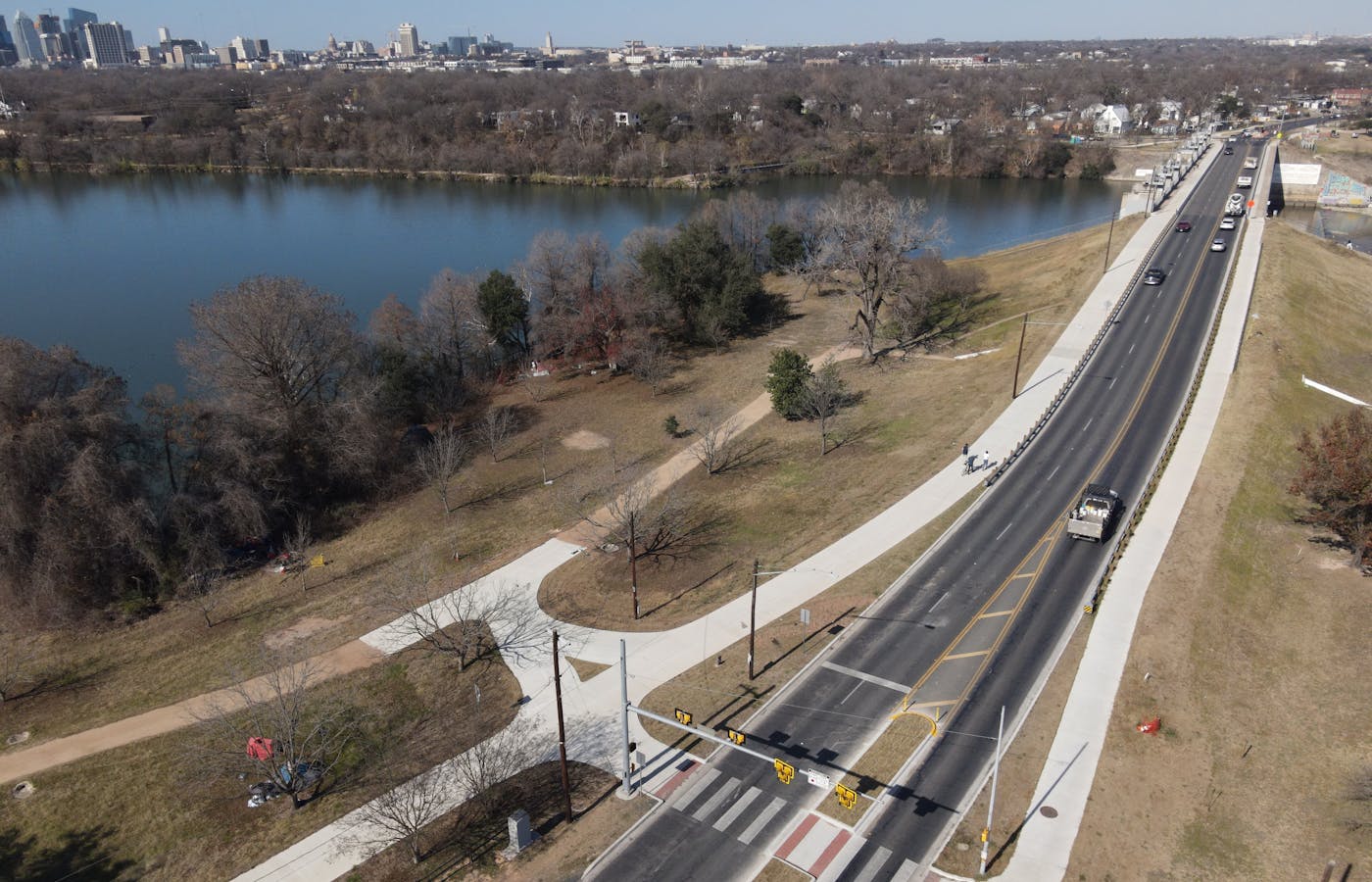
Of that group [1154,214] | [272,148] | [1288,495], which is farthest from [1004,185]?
[272,148]

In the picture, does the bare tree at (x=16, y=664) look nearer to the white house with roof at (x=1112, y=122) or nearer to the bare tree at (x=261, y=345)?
the bare tree at (x=261, y=345)

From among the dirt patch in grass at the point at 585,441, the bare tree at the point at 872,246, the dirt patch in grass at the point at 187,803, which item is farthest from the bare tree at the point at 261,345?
the bare tree at the point at 872,246

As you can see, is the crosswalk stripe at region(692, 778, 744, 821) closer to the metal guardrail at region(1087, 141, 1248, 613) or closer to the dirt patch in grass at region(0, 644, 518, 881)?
the dirt patch in grass at region(0, 644, 518, 881)

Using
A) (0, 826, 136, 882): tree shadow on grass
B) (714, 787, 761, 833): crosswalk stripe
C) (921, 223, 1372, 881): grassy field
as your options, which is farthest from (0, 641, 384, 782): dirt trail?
(921, 223, 1372, 881): grassy field

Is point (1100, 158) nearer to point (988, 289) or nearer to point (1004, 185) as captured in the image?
point (1004, 185)

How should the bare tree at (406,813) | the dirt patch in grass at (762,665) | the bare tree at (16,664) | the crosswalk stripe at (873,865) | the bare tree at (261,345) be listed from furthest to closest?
1. the bare tree at (261,345)
2. the bare tree at (16,664)
3. the dirt patch in grass at (762,665)
4. the bare tree at (406,813)
5. the crosswalk stripe at (873,865)

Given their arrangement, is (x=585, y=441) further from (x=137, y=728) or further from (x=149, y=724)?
(x=137, y=728)
